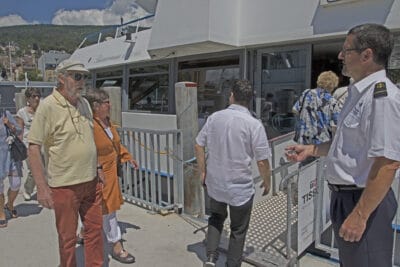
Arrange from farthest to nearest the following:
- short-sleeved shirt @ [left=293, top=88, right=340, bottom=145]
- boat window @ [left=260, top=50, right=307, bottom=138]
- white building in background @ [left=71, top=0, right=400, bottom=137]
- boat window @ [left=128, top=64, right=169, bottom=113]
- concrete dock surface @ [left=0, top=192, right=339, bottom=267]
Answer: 1. boat window @ [left=128, top=64, right=169, bottom=113]
2. boat window @ [left=260, top=50, right=307, bottom=138]
3. white building in background @ [left=71, top=0, right=400, bottom=137]
4. short-sleeved shirt @ [left=293, top=88, right=340, bottom=145]
5. concrete dock surface @ [left=0, top=192, right=339, bottom=267]

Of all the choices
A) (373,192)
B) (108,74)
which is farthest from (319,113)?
(108,74)

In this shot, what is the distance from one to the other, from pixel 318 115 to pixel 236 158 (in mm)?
2099

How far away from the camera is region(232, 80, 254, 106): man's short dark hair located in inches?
115

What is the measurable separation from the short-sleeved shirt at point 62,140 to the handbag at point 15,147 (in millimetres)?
2256

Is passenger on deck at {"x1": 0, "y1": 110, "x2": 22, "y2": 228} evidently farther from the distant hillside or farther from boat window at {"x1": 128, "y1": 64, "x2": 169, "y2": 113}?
the distant hillside

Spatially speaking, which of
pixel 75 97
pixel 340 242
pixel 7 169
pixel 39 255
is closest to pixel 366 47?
pixel 340 242

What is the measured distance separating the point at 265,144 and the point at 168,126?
5.72 m

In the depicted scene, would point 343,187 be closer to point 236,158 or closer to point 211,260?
point 236,158

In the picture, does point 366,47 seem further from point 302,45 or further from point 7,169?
point 302,45

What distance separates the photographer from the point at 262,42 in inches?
295

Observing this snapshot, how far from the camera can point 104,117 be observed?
350cm

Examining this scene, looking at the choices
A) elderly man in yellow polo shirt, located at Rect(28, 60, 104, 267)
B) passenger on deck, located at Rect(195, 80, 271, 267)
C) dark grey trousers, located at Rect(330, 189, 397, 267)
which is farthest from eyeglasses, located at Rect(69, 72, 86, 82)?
dark grey trousers, located at Rect(330, 189, 397, 267)

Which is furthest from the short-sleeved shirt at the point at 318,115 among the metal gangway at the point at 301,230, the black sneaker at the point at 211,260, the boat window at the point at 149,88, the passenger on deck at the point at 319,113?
the boat window at the point at 149,88

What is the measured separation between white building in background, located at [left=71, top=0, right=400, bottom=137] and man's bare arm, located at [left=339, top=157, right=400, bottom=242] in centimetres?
394
